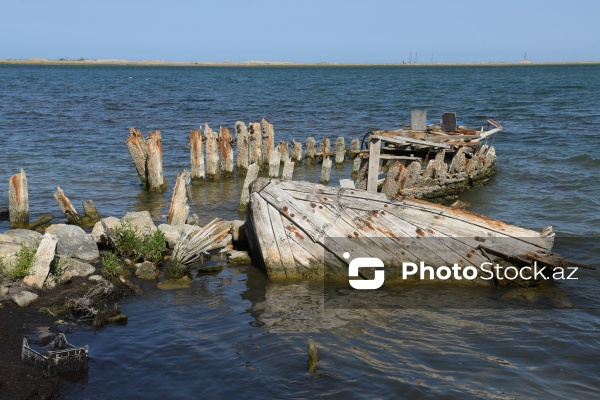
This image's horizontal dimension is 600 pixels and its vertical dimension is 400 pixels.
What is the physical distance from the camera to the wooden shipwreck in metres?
12.6

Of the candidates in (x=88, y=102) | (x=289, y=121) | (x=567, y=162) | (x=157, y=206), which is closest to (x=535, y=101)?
(x=289, y=121)

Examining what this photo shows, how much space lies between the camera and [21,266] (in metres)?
11.8

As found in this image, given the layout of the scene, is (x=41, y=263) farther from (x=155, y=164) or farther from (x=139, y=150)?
(x=139, y=150)

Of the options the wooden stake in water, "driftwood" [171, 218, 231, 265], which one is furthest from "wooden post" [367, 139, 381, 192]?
the wooden stake in water

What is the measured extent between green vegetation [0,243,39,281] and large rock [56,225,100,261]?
44.9 inches

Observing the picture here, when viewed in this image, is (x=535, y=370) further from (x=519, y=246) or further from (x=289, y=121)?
(x=289, y=121)

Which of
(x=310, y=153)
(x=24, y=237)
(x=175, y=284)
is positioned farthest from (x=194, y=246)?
(x=310, y=153)

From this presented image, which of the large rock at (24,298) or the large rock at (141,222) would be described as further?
the large rock at (141,222)

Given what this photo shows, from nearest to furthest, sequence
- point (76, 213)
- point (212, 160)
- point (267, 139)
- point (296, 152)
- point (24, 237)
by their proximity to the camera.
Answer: point (24, 237), point (76, 213), point (212, 160), point (267, 139), point (296, 152)

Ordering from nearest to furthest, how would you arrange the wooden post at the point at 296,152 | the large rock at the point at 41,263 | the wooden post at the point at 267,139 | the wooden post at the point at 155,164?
1. the large rock at the point at 41,263
2. the wooden post at the point at 155,164
3. the wooden post at the point at 267,139
4. the wooden post at the point at 296,152

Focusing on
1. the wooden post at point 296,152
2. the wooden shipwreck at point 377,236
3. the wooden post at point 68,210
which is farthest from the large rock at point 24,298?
the wooden post at point 296,152

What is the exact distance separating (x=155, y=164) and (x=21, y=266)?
933 centimetres

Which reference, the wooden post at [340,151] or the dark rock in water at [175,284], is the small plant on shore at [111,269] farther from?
the wooden post at [340,151]

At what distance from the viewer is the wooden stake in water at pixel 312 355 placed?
936cm
